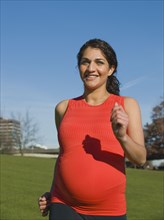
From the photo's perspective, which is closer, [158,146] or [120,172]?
[120,172]

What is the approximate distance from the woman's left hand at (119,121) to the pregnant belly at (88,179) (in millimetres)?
286

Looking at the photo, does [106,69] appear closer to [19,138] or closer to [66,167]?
[66,167]

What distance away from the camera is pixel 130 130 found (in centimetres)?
286

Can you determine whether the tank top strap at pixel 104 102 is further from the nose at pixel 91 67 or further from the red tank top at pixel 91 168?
the nose at pixel 91 67

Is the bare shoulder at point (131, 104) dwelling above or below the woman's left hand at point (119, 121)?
above

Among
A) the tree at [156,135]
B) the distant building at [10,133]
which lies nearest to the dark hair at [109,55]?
the tree at [156,135]

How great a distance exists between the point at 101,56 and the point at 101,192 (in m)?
0.96

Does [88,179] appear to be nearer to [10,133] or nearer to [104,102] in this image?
[104,102]

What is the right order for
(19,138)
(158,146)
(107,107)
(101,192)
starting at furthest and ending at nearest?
(19,138)
(158,146)
(107,107)
(101,192)

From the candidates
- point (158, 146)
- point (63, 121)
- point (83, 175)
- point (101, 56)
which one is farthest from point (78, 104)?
point (158, 146)

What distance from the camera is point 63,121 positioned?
10.1ft

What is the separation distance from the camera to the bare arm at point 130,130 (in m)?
2.56

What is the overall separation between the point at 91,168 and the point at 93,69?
71 cm

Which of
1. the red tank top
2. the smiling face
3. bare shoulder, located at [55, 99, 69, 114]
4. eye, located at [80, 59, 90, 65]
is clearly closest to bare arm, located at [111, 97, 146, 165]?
the red tank top
